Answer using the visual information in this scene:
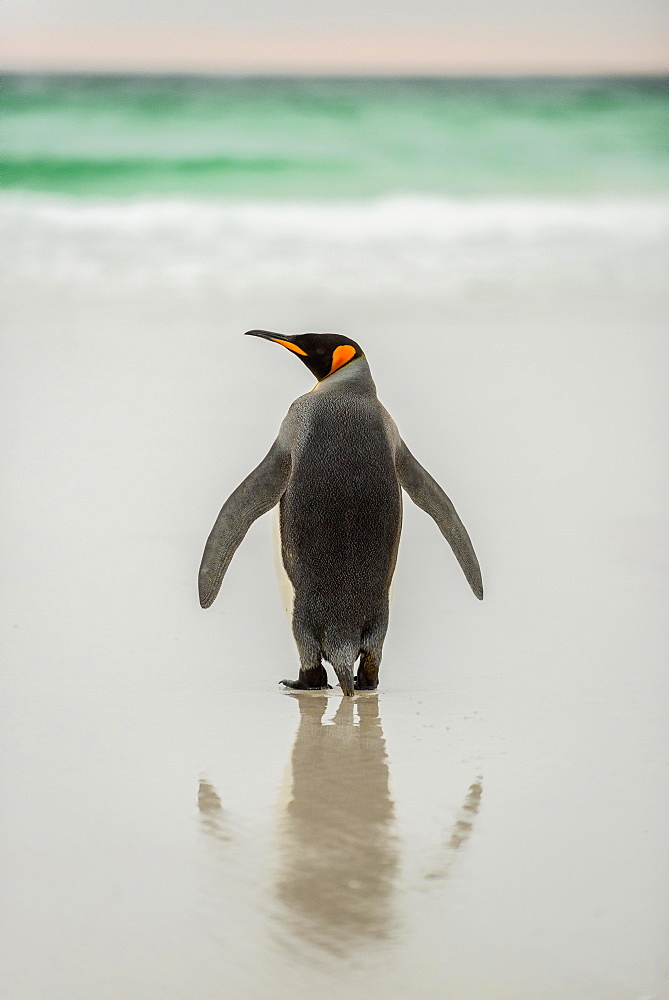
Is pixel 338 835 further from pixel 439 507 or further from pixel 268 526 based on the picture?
pixel 268 526

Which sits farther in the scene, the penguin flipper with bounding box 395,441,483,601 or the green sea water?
the green sea water

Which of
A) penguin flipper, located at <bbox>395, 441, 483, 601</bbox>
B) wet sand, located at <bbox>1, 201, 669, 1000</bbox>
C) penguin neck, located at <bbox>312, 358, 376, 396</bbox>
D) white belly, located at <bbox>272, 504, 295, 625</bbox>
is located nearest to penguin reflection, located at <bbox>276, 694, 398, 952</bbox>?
wet sand, located at <bbox>1, 201, 669, 1000</bbox>

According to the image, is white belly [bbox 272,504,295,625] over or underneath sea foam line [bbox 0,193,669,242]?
underneath

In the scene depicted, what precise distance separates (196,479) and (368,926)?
7.18ft

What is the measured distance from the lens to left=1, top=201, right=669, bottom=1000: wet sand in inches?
47.3

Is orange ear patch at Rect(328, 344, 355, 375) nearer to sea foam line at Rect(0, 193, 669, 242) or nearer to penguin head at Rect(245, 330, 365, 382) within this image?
penguin head at Rect(245, 330, 365, 382)

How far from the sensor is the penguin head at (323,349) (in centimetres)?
226

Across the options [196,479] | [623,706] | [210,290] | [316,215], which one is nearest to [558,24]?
[316,215]

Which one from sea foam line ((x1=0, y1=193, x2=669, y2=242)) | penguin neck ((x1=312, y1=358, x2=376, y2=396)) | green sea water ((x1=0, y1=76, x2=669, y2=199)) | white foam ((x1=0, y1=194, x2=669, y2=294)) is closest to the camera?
penguin neck ((x1=312, y1=358, x2=376, y2=396))

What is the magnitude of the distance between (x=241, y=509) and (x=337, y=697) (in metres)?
0.39

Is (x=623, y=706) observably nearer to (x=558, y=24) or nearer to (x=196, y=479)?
(x=196, y=479)

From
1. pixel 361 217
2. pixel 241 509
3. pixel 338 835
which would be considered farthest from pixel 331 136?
pixel 338 835

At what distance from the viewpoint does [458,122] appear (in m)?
7.89

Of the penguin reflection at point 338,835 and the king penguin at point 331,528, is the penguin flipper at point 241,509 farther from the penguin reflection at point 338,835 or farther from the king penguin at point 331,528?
the penguin reflection at point 338,835
